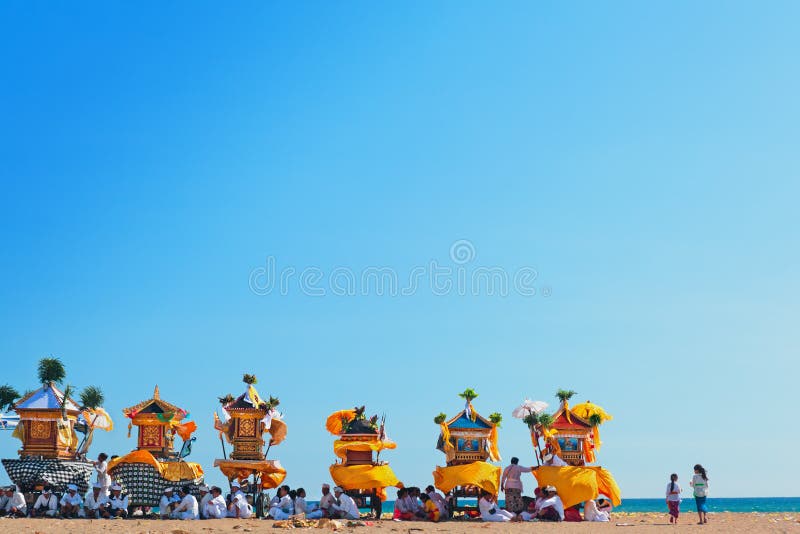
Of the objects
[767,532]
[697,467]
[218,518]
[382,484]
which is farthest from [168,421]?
[767,532]

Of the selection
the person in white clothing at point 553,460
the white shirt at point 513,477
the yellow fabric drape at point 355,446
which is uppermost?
the yellow fabric drape at point 355,446

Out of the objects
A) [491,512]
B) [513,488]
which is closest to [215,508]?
[491,512]

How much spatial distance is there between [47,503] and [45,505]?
8 cm

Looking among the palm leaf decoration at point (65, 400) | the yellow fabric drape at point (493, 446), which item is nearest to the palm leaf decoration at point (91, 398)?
the palm leaf decoration at point (65, 400)

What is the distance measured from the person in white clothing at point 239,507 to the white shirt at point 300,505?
157 centimetres

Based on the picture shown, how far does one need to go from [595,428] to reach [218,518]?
Answer: 38.4 feet

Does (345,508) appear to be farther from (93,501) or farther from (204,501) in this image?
(93,501)

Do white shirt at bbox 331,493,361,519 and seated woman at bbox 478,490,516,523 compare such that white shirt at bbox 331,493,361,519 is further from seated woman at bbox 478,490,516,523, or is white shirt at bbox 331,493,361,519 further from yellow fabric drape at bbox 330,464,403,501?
seated woman at bbox 478,490,516,523

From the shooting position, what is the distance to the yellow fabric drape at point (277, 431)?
25.9m

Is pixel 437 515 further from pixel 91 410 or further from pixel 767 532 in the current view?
pixel 91 410

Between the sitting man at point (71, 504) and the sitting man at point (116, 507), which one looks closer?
the sitting man at point (71, 504)

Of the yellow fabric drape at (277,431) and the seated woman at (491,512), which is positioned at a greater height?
the yellow fabric drape at (277,431)

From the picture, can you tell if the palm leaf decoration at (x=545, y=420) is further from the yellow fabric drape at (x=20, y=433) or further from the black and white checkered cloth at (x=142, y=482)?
the yellow fabric drape at (x=20, y=433)

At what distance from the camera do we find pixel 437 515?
23.7 metres
